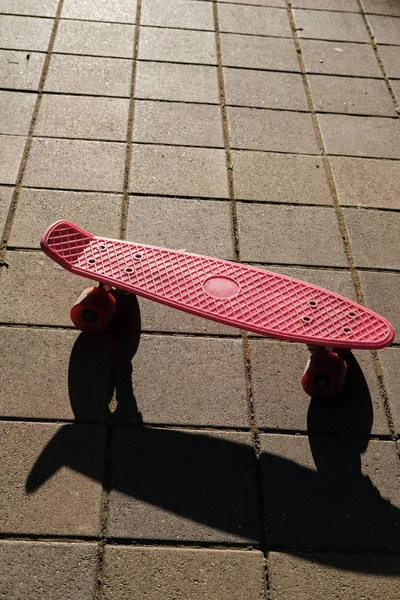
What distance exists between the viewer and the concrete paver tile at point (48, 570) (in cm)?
222

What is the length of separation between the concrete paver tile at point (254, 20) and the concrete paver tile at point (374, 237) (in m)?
1.98

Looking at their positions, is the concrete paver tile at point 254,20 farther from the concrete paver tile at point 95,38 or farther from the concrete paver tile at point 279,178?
the concrete paver tile at point 279,178

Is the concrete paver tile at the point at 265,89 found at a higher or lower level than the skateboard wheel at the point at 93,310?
higher

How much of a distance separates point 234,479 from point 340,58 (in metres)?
3.43

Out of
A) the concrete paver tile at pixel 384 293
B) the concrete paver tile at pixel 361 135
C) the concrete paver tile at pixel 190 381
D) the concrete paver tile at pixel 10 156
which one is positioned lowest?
the concrete paver tile at pixel 190 381

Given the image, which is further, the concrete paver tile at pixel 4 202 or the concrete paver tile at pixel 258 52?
the concrete paver tile at pixel 258 52

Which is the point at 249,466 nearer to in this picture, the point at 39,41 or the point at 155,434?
the point at 155,434

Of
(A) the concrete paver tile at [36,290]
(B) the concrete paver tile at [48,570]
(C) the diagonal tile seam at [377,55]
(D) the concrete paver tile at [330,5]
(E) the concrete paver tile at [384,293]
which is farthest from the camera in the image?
(D) the concrete paver tile at [330,5]

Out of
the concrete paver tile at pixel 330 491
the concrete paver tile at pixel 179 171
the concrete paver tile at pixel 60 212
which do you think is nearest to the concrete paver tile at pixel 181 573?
the concrete paver tile at pixel 330 491

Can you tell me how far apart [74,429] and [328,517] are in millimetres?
976

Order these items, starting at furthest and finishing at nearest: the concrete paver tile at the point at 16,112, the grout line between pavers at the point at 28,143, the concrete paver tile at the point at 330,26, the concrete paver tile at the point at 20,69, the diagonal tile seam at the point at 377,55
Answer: the concrete paver tile at the point at 330,26 → the diagonal tile seam at the point at 377,55 → the concrete paver tile at the point at 20,69 → the concrete paver tile at the point at 16,112 → the grout line between pavers at the point at 28,143

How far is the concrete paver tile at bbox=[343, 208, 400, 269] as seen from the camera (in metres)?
3.49

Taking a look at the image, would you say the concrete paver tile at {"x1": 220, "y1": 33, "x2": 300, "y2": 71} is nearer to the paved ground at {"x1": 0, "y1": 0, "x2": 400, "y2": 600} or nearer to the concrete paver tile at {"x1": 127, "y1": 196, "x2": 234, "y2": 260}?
the paved ground at {"x1": 0, "y1": 0, "x2": 400, "y2": 600}

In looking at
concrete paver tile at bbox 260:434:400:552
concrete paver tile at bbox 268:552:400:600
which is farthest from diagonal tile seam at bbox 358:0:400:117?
concrete paver tile at bbox 268:552:400:600
